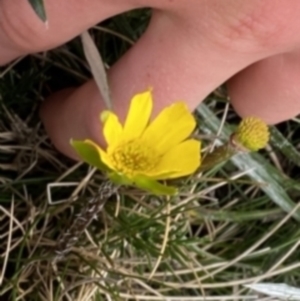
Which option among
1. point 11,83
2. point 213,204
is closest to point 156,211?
point 213,204

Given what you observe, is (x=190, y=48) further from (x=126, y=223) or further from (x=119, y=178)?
(x=126, y=223)

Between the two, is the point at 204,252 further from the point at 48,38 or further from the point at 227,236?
the point at 48,38

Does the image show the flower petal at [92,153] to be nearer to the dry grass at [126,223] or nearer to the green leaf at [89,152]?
the green leaf at [89,152]

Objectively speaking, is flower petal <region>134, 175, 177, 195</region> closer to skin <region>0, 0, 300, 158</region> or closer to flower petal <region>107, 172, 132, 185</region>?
flower petal <region>107, 172, 132, 185</region>

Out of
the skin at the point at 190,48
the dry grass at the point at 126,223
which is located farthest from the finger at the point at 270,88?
the dry grass at the point at 126,223

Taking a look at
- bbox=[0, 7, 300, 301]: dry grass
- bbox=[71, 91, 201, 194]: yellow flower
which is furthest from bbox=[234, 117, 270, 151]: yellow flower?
bbox=[0, 7, 300, 301]: dry grass

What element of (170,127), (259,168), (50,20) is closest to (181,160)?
(170,127)
